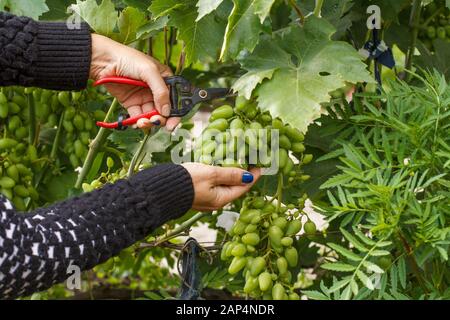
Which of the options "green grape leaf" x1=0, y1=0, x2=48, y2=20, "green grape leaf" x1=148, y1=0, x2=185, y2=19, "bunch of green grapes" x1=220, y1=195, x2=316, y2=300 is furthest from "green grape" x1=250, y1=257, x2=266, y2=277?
"green grape leaf" x1=0, y1=0, x2=48, y2=20

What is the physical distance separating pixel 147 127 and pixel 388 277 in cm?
49

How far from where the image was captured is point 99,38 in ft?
5.44

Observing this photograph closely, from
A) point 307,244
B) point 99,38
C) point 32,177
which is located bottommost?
point 307,244

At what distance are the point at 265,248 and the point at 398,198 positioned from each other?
0.28m

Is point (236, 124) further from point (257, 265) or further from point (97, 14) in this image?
point (97, 14)

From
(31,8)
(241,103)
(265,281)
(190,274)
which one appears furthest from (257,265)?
(31,8)

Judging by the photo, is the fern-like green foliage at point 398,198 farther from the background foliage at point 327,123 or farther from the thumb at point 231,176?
the thumb at point 231,176

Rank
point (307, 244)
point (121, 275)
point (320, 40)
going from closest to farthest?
point (320, 40) < point (307, 244) < point (121, 275)

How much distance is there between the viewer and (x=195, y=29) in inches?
63.5

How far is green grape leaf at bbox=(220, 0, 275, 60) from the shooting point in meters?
1.45

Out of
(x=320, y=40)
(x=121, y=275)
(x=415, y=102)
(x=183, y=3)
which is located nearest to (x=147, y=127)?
(x=183, y=3)

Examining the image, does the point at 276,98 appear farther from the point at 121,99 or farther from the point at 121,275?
the point at 121,275

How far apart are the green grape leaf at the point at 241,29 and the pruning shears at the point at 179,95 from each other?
141 millimetres

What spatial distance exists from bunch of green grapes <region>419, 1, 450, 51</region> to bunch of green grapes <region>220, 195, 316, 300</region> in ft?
2.29
